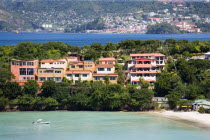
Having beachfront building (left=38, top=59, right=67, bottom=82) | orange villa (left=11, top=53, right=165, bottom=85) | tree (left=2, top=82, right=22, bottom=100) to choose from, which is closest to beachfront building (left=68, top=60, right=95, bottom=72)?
orange villa (left=11, top=53, right=165, bottom=85)

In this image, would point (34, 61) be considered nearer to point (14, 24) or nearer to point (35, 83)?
point (35, 83)

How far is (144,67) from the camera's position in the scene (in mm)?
33156

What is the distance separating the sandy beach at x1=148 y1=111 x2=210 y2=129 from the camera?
25859 millimetres

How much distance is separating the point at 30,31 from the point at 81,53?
156 m

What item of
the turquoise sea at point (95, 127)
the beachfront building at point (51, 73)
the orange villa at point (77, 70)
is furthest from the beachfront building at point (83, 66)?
the turquoise sea at point (95, 127)

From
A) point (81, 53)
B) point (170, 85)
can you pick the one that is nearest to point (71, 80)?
point (170, 85)

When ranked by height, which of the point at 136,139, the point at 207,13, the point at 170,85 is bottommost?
the point at 136,139

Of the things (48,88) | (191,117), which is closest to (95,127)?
(48,88)

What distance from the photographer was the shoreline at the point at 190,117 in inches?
1017

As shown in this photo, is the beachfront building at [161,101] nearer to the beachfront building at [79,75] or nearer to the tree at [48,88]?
the beachfront building at [79,75]

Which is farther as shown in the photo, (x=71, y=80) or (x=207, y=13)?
(x=207, y=13)

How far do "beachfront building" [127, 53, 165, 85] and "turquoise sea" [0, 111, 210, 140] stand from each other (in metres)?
4.60

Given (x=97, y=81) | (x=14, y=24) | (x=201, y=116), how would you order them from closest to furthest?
Answer: (x=201, y=116), (x=97, y=81), (x=14, y=24)

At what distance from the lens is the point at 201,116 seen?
2716 centimetres
